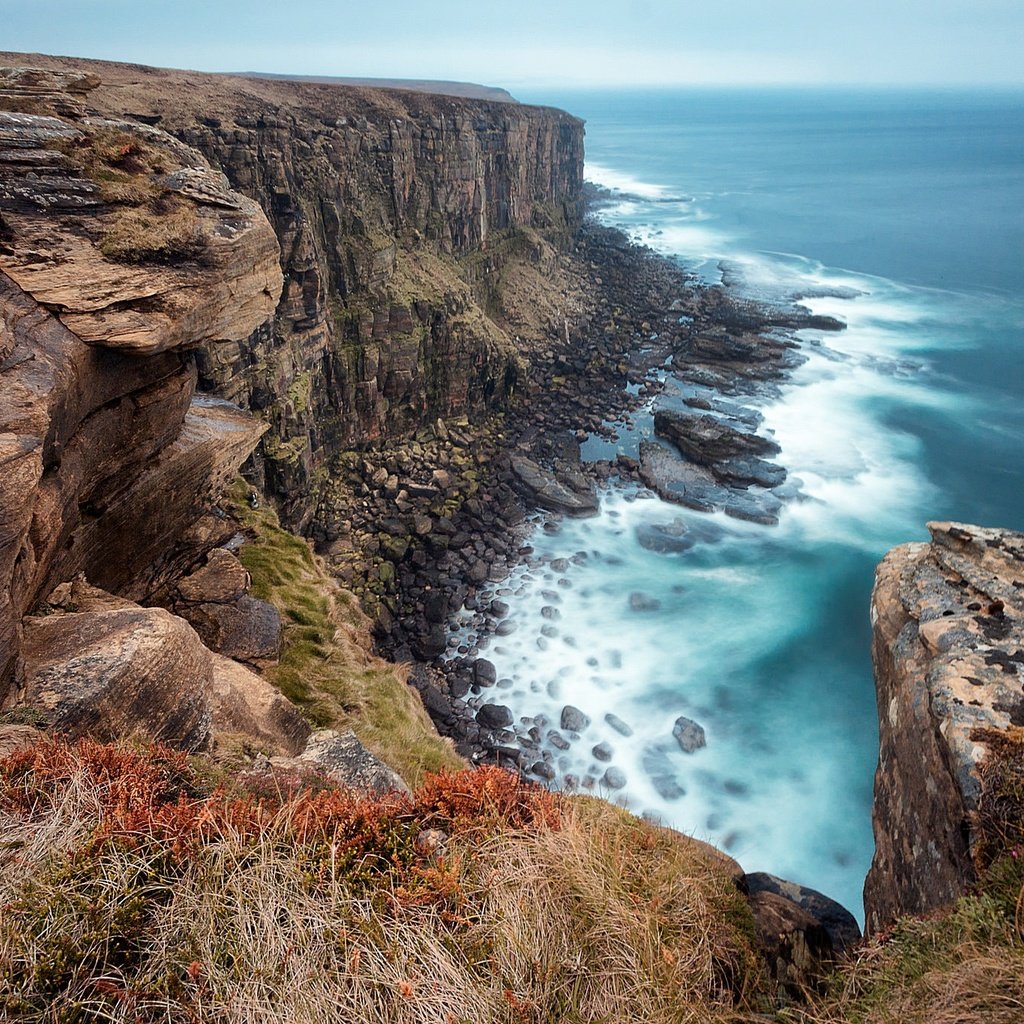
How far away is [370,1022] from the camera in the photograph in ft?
12.9

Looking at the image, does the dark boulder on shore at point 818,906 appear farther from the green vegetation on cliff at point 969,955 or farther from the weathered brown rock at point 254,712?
the weathered brown rock at point 254,712

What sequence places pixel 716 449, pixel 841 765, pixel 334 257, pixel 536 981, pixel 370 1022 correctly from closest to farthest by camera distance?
pixel 370 1022 < pixel 536 981 < pixel 841 765 < pixel 334 257 < pixel 716 449

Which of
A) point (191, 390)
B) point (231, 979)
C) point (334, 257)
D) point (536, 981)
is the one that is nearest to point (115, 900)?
point (231, 979)

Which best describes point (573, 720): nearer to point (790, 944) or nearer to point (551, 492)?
point (551, 492)

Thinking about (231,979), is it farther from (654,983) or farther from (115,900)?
(654,983)

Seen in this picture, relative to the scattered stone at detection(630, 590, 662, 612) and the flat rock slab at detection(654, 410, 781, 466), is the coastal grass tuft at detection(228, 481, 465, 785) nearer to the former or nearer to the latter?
the scattered stone at detection(630, 590, 662, 612)

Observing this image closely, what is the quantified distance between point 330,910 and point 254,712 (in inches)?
215

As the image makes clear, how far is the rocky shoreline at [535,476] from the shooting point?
25984 mm

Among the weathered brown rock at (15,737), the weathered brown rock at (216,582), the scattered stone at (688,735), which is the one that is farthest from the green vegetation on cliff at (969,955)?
the scattered stone at (688,735)

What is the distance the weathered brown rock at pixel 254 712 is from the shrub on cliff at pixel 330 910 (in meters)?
3.26

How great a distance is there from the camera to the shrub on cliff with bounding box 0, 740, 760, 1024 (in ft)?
12.9

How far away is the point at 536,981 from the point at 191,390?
32.8 ft

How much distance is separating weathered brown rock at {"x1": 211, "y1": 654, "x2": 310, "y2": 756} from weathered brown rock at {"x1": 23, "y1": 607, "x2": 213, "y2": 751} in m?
0.73

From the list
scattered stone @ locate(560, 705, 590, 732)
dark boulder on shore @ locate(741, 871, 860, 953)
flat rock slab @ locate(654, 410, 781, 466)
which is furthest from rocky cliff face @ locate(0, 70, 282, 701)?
flat rock slab @ locate(654, 410, 781, 466)
